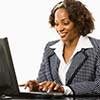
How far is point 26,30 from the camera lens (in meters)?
3.49

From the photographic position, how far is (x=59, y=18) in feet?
7.87

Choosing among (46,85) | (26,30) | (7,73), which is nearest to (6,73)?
(7,73)

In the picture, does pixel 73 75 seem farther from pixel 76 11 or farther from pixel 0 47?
pixel 0 47

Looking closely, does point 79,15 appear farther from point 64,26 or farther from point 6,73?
point 6,73

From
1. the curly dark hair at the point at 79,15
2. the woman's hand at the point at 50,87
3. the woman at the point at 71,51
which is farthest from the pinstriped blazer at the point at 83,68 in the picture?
the woman's hand at the point at 50,87

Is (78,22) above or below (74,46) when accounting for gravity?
above

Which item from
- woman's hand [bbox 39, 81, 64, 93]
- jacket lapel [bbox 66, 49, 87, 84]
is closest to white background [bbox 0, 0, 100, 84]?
jacket lapel [bbox 66, 49, 87, 84]

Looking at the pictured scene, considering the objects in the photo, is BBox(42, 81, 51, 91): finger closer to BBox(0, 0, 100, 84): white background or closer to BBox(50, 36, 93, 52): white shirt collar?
BBox(50, 36, 93, 52): white shirt collar

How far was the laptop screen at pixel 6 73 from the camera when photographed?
1.59 metres

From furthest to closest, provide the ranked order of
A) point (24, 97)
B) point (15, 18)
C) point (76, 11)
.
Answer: point (15, 18), point (76, 11), point (24, 97)

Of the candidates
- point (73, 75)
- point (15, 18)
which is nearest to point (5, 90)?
point (73, 75)

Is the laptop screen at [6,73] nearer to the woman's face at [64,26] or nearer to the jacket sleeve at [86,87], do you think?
the jacket sleeve at [86,87]

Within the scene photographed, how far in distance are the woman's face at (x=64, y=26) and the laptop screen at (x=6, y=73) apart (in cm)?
83

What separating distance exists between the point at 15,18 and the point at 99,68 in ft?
4.91
